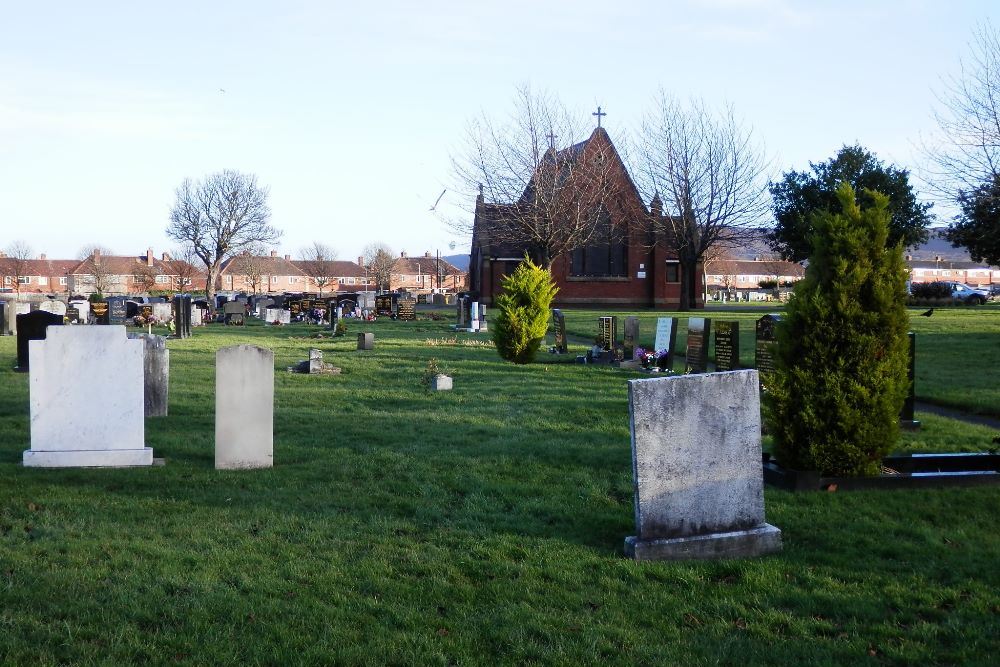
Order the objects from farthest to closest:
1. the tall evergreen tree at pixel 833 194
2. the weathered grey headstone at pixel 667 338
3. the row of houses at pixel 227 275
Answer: the row of houses at pixel 227 275, the tall evergreen tree at pixel 833 194, the weathered grey headstone at pixel 667 338

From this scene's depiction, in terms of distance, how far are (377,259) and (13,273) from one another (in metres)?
44.1

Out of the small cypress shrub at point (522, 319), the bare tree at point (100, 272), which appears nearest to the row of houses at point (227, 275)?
the bare tree at point (100, 272)

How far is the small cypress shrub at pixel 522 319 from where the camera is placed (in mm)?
19641

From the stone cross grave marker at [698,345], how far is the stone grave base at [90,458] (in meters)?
10.1

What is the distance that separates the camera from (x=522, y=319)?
19.7 metres

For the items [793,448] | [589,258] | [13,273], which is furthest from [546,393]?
[13,273]

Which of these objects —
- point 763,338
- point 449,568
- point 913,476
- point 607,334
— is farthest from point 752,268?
point 449,568

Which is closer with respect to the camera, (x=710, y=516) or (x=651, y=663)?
(x=651, y=663)

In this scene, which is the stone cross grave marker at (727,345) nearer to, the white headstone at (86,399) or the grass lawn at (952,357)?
the grass lawn at (952,357)

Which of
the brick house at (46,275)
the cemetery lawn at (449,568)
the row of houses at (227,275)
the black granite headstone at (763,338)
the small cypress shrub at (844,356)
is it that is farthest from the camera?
the brick house at (46,275)

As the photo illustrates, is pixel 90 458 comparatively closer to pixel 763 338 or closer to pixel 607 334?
pixel 763 338

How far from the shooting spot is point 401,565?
5.57 m

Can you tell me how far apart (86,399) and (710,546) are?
6159 mm

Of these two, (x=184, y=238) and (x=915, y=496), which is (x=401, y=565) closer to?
(x=915, y=496)
